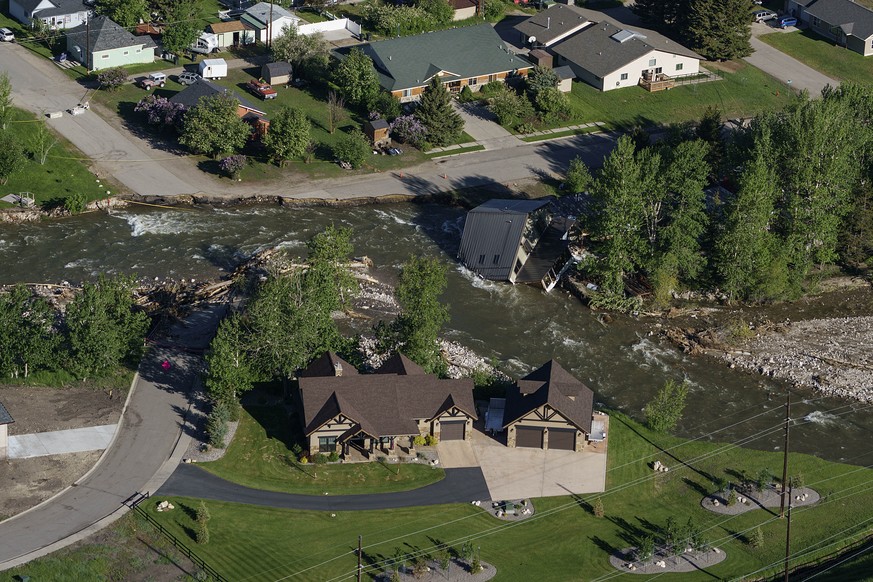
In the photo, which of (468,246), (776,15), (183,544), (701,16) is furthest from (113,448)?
(776,15)

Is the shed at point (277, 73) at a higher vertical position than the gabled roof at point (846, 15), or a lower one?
lower

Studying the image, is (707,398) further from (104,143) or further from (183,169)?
(104,143)

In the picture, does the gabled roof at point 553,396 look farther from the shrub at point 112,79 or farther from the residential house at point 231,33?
the residential house at point 231,33

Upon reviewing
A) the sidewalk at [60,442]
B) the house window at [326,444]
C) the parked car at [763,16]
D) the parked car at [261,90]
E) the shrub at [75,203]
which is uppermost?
the parked car at [763,16]

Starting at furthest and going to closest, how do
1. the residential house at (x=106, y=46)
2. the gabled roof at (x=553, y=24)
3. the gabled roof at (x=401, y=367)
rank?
the gabled roof at (x=553, y=24), the residential house at (x=106, y=46), the gabled roof at (x=401, y=367)

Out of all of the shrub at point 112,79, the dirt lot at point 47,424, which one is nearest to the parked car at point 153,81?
the shrub at point 112,79

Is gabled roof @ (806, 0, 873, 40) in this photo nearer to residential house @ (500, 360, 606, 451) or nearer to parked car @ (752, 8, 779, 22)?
parked car @ (752, 8, 779, 22)

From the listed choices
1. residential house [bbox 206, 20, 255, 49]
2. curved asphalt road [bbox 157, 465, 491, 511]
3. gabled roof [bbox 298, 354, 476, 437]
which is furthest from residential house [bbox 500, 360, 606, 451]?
residential house [bbox 206, 20, 255, 49]

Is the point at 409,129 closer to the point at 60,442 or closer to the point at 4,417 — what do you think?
the point at 60,442
